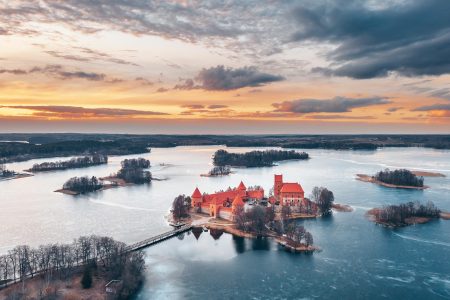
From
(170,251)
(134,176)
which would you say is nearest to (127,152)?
(134,176)

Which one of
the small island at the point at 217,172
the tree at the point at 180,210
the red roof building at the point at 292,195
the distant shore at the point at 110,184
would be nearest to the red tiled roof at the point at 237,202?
the tree at the point at 180,210

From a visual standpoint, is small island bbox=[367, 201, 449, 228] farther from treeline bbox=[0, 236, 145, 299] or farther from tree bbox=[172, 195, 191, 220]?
treeline bbox=[0, 236, 145, 299]

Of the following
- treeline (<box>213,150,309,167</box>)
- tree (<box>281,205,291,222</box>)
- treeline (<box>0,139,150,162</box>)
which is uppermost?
treeline (<box>0,139,150,162</box>)

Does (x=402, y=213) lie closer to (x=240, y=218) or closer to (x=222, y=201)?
(x=240, y=218)

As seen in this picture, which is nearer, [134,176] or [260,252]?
[260,252]

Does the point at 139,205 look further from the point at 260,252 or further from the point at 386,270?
the point at 386,270

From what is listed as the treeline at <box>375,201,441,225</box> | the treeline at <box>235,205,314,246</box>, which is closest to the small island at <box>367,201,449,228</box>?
the treeline at <box>375,201,441,225</box>
